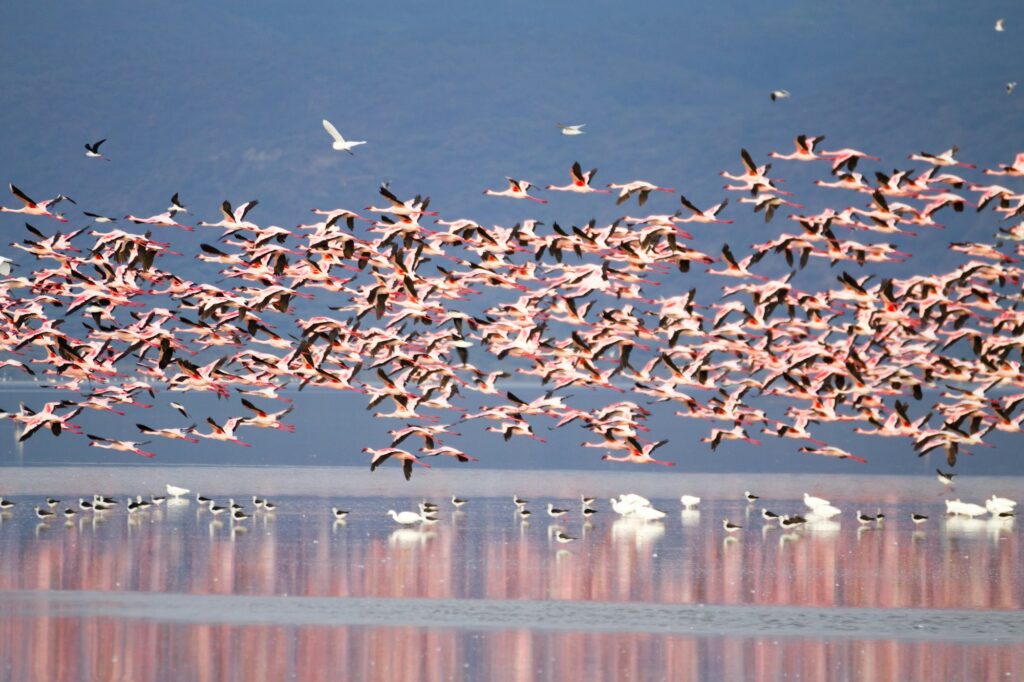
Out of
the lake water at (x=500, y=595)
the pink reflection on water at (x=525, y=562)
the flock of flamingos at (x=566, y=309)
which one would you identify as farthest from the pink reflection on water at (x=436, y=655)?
the flock of flamingos at (x=566, y=309)

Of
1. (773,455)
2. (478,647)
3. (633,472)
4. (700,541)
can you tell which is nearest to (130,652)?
(478,647)

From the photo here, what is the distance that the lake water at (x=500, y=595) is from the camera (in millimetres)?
17391

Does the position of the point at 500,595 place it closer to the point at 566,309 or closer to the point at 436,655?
the point at 436,655

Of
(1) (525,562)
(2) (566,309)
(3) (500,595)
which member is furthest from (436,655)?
(2) (566,309)

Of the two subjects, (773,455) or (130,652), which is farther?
(773,455)

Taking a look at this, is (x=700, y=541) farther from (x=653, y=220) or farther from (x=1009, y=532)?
(x=653, y=220)

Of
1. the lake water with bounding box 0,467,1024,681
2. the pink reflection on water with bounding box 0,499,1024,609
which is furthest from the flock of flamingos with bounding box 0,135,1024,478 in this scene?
the pink reflection on water with bounding box 0,499,1024,609

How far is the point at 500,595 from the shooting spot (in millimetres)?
21750

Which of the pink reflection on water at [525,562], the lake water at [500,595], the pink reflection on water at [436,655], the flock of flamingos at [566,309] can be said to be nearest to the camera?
the pink reflection on water at [436,655]

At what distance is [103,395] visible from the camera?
33.5 m

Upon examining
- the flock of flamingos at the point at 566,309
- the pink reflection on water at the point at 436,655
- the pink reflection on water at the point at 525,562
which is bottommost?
the pink reflection on water at the point at 436,655

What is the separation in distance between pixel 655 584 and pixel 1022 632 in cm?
499

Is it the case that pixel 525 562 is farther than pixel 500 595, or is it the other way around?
pixel 525 562

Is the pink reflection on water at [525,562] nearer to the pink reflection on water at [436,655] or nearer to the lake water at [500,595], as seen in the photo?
the lake water at [500,595]
